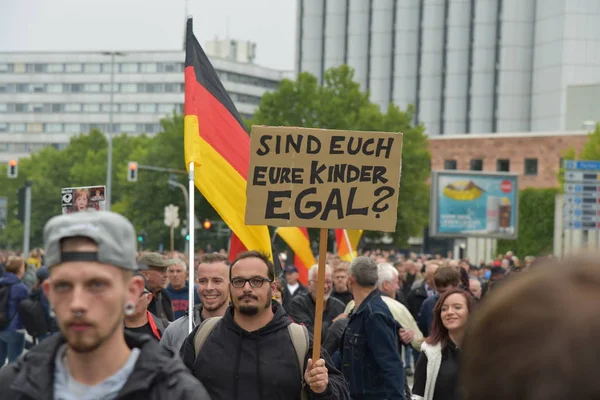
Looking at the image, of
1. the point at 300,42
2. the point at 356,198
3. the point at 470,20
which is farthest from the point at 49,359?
the point at 300,42

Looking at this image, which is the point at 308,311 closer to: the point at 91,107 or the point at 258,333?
the point at 258,333

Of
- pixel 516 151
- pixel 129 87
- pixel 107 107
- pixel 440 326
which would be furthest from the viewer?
pixel 107 107

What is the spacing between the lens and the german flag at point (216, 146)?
374 inches

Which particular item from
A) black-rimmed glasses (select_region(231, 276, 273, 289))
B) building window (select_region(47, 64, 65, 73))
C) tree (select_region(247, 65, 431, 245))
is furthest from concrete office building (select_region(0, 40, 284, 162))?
black-rimmed glasses (select_region(231, 276, 273, 289))

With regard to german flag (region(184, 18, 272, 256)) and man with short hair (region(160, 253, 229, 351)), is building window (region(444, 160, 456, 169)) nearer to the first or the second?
german flag (region(184, 18, 272, 256))

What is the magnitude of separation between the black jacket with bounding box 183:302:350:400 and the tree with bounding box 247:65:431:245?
55090 millimetres

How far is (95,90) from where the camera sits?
533 ft

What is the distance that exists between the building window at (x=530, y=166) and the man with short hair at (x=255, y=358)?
85257mm

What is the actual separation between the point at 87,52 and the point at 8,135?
1619 centimetres

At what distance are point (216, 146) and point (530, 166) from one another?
82.5m

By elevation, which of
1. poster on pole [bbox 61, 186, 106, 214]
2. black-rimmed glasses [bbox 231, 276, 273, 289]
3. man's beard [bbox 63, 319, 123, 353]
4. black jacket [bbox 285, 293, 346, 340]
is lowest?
black jacket [bbox 285, 293, 346, 340]

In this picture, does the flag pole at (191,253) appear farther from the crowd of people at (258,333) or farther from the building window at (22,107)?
the building window at (22,107)

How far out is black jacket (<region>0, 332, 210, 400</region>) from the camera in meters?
3.19

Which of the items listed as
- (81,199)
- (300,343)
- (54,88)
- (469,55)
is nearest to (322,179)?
(300,343)
